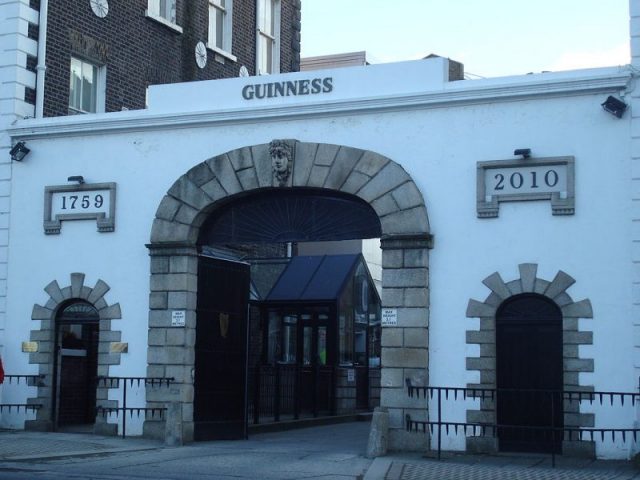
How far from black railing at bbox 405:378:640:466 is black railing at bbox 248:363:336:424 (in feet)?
21.0

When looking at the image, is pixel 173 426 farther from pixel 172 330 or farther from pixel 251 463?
pixel 251 463

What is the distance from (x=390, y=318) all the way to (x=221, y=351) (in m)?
3.79

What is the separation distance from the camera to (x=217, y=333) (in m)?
20.1

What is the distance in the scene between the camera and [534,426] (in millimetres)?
16672

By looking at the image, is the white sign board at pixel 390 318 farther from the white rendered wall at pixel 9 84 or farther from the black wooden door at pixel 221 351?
the white rendered wall at pixel 9 84

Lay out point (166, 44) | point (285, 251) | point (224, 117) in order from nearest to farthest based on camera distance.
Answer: point (224, 117)
point (166, 44)
point (285, 251)

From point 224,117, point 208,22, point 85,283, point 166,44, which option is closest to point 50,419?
point 85,283

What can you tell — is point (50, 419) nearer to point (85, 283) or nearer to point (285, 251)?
point (85, 283)

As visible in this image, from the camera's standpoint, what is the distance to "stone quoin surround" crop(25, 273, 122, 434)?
19812 mm

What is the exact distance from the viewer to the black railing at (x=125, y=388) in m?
19.2

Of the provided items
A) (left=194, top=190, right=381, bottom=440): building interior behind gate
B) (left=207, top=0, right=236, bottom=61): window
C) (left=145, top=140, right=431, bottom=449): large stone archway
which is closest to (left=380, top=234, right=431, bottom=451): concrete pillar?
(left=145, top=140, right=431, bottom=449): large stone archway

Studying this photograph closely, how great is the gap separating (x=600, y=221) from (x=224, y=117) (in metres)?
6.62

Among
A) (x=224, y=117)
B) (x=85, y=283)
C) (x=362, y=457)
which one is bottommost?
(x=362, y=457)

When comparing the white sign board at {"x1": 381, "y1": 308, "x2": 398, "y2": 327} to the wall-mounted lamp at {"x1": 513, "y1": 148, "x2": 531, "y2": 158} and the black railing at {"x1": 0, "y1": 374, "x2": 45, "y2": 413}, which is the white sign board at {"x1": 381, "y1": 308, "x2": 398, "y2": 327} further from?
the black railing at {"x1": 0, "y1": 374, "x2": 45, "y2": 413}
